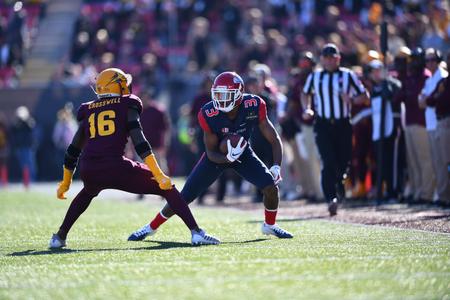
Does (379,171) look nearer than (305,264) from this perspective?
No

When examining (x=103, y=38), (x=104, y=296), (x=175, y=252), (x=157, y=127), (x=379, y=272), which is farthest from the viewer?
(x=103, y=38)

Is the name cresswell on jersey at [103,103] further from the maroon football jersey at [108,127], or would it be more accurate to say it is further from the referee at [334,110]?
the referee at [334,110]

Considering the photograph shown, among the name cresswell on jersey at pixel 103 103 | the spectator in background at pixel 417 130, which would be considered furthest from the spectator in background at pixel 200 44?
the name cresswell on jersey at pixel 103 103

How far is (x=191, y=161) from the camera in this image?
78.4 ft

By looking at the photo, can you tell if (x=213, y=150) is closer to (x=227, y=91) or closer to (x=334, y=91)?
(x=227, y=91)

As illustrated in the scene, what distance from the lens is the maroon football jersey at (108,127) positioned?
342 inches

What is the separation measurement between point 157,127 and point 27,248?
326 inches

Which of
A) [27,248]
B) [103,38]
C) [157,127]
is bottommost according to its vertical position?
[27,248]

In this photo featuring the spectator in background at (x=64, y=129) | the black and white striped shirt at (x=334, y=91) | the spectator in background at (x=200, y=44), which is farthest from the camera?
the spectator in background at (x=200, y=44)

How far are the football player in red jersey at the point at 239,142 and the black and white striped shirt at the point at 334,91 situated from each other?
3163 millimetres

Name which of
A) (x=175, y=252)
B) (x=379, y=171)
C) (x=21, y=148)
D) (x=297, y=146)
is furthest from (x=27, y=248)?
(x=21, y=148)

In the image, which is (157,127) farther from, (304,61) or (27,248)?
(27,248)

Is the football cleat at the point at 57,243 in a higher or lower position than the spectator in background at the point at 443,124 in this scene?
lower

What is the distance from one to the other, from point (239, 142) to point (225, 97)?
0.40 m
